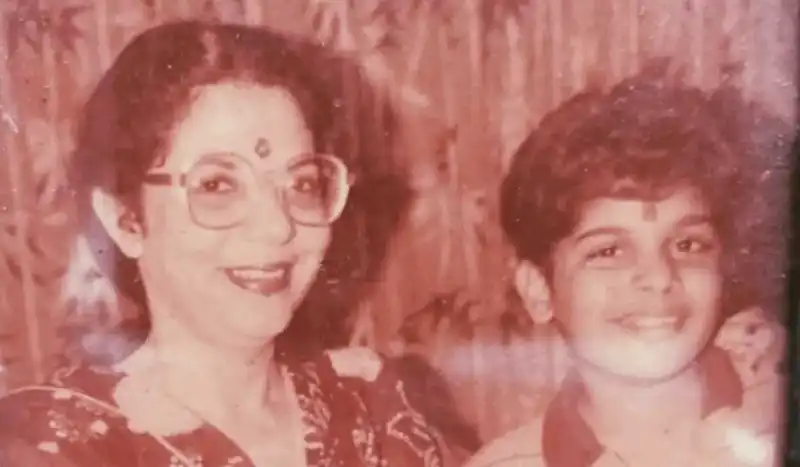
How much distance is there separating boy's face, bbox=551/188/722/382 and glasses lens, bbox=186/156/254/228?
0.88 ft

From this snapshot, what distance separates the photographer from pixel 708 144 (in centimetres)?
80

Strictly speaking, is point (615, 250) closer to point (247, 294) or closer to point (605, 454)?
point (605, 454)

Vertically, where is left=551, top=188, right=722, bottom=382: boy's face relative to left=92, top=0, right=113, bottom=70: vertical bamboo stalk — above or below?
below

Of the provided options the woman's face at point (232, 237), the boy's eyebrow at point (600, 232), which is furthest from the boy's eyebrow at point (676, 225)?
the woman's face at point (232, 237)

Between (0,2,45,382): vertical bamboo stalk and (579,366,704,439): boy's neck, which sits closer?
(0,2,45,382): vertical bamboo stalk

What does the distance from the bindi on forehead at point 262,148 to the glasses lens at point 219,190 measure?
0.01m

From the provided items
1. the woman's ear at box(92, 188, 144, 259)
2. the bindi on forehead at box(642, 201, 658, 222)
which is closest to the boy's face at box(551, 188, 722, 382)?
the bindi on forehead at box(642, 201, 658, 222)

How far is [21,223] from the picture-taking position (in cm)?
74

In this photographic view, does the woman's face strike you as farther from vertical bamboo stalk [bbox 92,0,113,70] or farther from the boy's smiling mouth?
the boy's smiling mouth

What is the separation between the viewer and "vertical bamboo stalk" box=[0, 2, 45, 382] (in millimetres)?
728

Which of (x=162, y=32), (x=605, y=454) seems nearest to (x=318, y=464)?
(x=605, y=454)

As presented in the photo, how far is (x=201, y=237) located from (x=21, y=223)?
0.45 ft

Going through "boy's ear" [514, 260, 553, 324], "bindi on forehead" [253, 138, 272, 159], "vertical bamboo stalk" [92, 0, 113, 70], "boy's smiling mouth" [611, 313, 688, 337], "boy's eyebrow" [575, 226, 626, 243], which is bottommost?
"boy's smiling mouth" [611, 313, 688, 337]

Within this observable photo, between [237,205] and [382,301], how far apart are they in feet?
0.47
